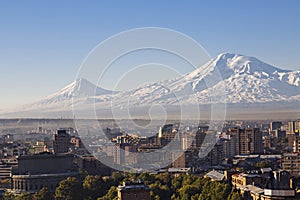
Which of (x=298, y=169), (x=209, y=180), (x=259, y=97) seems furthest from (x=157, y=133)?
(x=259, y=97)

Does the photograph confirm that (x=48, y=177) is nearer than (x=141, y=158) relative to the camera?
Yes

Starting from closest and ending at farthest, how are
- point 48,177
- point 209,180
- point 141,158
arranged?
point 209,180 < point 48,177 < point 141,158

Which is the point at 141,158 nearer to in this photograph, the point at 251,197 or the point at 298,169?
the point at 298,169

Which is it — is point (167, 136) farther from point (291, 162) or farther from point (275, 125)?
point (275, 125)

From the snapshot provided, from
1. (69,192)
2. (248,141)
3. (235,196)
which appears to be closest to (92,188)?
(69,192)

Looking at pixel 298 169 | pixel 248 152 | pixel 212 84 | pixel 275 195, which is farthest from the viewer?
pixel 212 84

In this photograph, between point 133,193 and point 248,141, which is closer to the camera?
point 133,193

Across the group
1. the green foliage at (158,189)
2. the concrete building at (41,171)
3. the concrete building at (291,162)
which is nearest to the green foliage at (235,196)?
the green foliage at (158,189)

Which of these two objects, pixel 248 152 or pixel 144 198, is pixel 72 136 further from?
pixel 144 198

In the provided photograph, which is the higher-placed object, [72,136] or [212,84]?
[212,84]

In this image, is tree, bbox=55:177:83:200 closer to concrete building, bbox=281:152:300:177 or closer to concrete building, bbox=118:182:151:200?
concrete building, bbox=118:182:151:200

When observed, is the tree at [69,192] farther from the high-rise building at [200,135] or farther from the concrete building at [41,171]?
the high-rise building at [200,135]
